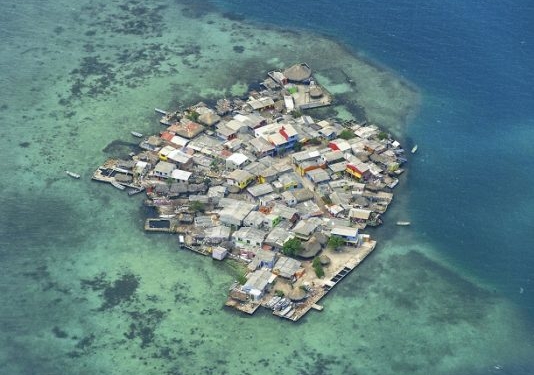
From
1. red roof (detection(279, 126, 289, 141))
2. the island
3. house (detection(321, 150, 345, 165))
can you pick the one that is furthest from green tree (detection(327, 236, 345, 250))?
red roof (detection(279, 126, 289, 141))

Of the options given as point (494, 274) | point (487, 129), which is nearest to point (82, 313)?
point (494, 274)

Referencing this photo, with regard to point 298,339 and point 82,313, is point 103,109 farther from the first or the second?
point 298,339

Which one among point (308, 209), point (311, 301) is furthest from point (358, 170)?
point (311, 301)

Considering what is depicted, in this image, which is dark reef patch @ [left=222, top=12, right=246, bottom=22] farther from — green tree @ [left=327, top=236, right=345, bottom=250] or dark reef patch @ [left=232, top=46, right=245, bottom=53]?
green tree @ [left=327, top=236, right=345, bottom=250]

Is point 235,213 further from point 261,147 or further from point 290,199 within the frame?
point 261,147

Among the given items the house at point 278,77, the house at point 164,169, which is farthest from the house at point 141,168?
the house at point 278,77
